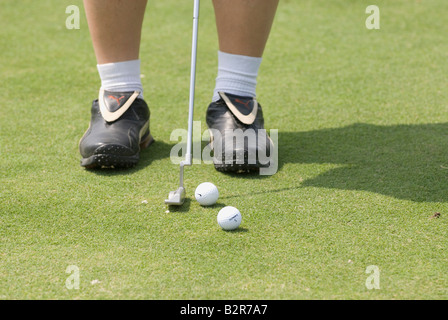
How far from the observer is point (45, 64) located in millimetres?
3666

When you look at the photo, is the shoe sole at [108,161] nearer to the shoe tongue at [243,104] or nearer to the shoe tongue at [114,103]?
the shoe tongue at [114,103]

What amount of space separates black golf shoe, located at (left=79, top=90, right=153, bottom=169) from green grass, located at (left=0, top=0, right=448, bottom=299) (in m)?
0.06

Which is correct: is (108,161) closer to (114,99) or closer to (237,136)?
(114,99)

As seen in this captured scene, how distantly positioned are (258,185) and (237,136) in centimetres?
27

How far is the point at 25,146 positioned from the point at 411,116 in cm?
183

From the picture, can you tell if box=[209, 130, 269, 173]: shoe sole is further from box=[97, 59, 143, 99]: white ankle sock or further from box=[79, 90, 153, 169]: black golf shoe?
box=[97, 59, 143, 99]: white ankle sock

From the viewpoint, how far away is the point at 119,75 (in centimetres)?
252

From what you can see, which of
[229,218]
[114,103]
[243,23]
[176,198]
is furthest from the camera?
[114,103]

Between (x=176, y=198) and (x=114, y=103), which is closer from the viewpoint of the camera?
(x=176, y=198)

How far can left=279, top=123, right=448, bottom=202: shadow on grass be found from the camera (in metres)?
2.24

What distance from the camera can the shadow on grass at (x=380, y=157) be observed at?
7.34 feet

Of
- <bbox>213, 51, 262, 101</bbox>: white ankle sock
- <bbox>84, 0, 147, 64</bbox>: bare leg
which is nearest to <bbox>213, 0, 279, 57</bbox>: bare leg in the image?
<bbox>213, 51, 262, 101</bbox>: white ankle sock

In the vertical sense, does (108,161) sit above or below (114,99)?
below

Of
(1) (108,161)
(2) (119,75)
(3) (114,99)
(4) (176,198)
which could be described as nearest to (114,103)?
(3) (114,99)
